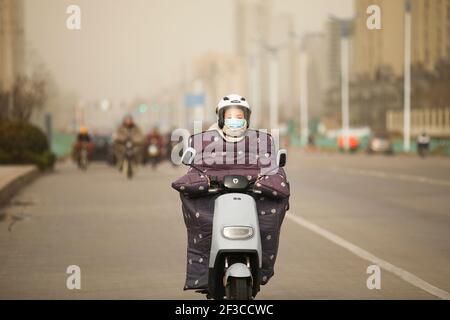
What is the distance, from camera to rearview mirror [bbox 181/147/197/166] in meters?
8.93

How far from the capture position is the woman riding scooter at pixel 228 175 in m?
8.74

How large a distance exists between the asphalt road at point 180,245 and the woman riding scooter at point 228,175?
3.62 ft

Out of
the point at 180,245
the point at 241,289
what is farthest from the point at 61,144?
the point at 241,289

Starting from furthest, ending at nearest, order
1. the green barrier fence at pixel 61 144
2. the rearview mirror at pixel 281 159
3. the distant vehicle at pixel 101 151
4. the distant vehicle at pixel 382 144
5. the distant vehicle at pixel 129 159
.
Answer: the green barrier fence at pixel 61 144 < the distant vehicle at pixel 382 144 < the distant vehicle at pixel 101 151 < the distant vehicle at pixel 129 159 < the rearview mirror at pixel 281 159

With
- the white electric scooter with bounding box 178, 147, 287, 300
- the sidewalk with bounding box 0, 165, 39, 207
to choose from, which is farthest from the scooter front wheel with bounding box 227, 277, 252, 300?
the sidewalk with bounding box 0, 165, 39, 207

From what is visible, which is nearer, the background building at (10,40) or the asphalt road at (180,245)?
the asphalt road at (180,245)

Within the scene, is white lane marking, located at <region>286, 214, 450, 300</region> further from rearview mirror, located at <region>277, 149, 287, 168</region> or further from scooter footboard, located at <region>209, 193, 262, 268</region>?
scooter footboard, located at <region>209, 193, 262, 268</region>

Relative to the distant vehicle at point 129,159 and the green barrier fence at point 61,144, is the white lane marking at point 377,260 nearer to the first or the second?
the distant vehicle at point 129,159

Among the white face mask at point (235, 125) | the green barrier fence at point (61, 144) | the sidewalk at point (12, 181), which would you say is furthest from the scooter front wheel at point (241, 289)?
the green barrier fence at point (61, 144)

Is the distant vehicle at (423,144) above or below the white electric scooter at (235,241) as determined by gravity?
below

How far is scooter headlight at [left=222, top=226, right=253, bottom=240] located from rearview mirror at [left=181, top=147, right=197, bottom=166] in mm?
779

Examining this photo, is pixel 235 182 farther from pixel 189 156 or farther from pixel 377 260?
pixel 377 260

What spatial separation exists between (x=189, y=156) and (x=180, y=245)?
19.1 feet

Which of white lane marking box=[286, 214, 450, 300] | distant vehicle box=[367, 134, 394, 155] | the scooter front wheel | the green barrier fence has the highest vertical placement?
the scooter front wheel
